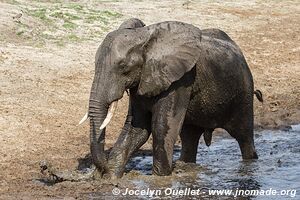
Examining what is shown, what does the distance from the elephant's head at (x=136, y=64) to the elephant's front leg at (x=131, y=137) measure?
322 mm

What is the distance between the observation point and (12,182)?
400 inches

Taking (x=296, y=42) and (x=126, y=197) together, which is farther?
(x=296, y=42)

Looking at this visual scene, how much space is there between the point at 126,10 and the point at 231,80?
12347 mm

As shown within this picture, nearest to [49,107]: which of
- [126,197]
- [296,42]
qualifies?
[126,197]

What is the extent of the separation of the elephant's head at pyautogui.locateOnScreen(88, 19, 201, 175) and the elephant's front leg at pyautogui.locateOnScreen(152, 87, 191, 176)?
190 millimetres

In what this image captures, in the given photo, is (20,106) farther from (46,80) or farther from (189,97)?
(189,97)

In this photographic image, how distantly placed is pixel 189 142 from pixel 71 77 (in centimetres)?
531

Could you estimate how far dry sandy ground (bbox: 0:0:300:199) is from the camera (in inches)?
445

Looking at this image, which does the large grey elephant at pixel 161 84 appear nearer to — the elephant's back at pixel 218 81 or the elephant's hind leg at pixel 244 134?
the elephant's back at pixel 218 81

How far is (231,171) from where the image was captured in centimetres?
1099

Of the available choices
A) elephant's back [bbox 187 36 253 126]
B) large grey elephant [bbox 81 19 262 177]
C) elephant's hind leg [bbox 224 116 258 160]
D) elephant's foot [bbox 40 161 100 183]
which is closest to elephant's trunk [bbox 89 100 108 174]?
large grey elephant [bbox 81 19 262 177]

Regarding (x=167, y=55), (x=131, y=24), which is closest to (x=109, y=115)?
(x=167, y=55)

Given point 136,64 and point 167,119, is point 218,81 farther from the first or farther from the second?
point 136,64

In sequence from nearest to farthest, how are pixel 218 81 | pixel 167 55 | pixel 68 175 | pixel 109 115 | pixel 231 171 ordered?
pixel 109 115
pixel 167 55
pixel 68 175
pixel 218 81
pixel 231 171
